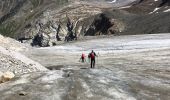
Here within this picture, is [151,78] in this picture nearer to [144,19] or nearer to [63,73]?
[63,73]

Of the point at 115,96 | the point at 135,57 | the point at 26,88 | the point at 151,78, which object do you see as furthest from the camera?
the point at 135,57

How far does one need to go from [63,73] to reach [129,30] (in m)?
102

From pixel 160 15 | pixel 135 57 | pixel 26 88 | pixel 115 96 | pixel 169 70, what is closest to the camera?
pixel 115 96

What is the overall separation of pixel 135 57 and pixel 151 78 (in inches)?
920

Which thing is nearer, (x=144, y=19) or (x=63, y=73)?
(x=63, y=73)

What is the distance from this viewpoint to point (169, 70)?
4472 centimetres

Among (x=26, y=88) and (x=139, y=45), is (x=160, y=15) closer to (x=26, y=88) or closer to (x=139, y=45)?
(x=139, y=45)

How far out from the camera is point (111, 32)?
15588 centimetres

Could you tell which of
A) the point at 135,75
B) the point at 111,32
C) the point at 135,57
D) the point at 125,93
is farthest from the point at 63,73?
the point at 111,32

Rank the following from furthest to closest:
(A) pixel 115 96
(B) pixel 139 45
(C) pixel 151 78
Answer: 1. (B) pixel 139 45
2. (C) pixel 151 78
3. (A) pixel 115 96

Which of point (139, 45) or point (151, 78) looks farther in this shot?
point (139, 45)

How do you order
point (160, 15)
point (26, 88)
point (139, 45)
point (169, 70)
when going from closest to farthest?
1. point (26, 88)
2. point (169, 70)
3. point (139, 45)
4. point (160, 15)

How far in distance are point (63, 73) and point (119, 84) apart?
697 cm

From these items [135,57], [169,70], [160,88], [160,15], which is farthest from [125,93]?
[160,15]
